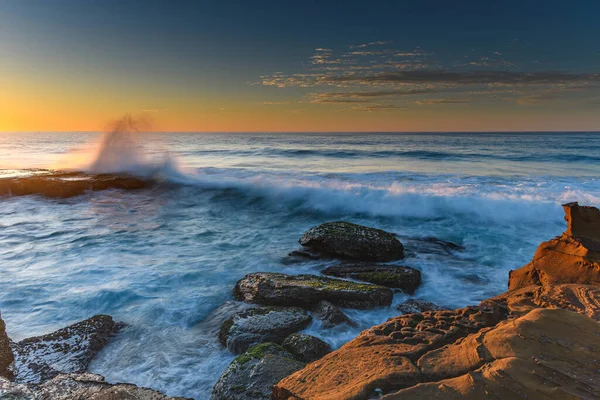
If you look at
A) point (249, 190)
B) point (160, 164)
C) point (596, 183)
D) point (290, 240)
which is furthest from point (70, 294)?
point (596, 183)

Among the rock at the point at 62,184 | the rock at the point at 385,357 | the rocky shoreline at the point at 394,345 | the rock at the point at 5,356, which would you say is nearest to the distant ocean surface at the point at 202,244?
the rocky shoreline at the point at 394,345

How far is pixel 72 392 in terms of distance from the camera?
345 centimetres

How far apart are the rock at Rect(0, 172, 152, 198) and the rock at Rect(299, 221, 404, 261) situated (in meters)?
12.6

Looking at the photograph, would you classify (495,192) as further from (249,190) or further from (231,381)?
(231,381)

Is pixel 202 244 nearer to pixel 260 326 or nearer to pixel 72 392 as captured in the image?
pixel 260 326

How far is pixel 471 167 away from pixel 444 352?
24.3 m

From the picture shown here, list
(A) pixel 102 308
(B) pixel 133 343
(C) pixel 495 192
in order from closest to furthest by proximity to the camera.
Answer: (B) pixel 133 343 < (A) pixel 102 308 < (C) pixel 495 192

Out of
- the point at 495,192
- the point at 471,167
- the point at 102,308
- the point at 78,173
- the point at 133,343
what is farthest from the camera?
the point at 471,167

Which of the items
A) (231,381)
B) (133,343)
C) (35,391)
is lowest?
(133,343)

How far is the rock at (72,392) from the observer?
3.20 m

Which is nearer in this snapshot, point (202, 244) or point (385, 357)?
point (385, 357)

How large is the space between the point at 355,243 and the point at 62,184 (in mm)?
14922

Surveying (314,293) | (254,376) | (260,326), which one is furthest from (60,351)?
(314,293)

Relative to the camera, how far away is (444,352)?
8.96ft
